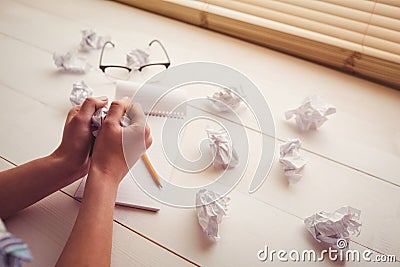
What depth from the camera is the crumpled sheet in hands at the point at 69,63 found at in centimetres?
90

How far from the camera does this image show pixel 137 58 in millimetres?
938

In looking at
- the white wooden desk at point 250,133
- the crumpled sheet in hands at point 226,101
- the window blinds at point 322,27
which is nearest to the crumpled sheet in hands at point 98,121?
the white wooden desk at point 250,133

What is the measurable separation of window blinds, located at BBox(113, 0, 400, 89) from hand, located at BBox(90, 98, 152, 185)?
0.49 meters

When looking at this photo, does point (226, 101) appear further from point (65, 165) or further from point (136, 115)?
point (65, 165)

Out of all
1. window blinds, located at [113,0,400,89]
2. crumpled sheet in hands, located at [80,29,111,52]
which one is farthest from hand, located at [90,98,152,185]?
window blinds, located at [113,0,400,89]

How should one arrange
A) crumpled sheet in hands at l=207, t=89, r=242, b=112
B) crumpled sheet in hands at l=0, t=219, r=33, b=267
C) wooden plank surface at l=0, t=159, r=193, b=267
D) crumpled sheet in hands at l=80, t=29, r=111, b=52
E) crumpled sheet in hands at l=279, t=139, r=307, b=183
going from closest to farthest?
crumpled sheet in hands at l=0, t=219, r=33, b=267 → wooden plank surface at l=0, t=159, r=193, b=267 → crumpled sheet in hands at l=279, t=139, r=307, b=183 → crumpled sheet in hands at l=207, t=89, r=242, b=112 → crumpled sheet in hands at l=80, t=29, r=111, b=52

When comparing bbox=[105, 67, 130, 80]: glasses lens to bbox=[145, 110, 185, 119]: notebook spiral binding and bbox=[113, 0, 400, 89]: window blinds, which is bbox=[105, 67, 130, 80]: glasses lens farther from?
bbox=[113, 0, 400, 89]: window blinds

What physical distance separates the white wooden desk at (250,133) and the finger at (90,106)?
0.13 metres

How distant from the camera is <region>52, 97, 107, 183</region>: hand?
0.63 m

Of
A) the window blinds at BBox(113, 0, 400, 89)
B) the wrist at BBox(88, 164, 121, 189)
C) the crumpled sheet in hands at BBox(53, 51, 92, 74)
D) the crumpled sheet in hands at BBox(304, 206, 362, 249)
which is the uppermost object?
the window blinds at BBox(113, 0, 400, 89)

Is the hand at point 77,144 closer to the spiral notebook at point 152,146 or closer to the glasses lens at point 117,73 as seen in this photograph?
the spiral notebook at point 152,146

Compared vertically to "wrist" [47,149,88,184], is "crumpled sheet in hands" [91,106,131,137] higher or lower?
higher

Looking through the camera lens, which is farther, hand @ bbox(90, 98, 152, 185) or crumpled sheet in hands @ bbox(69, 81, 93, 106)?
crumpled sheet in hands @ bbox(69, 81, 93, 106)

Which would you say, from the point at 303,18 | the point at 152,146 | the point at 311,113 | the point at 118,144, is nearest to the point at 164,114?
the point at 152,146
